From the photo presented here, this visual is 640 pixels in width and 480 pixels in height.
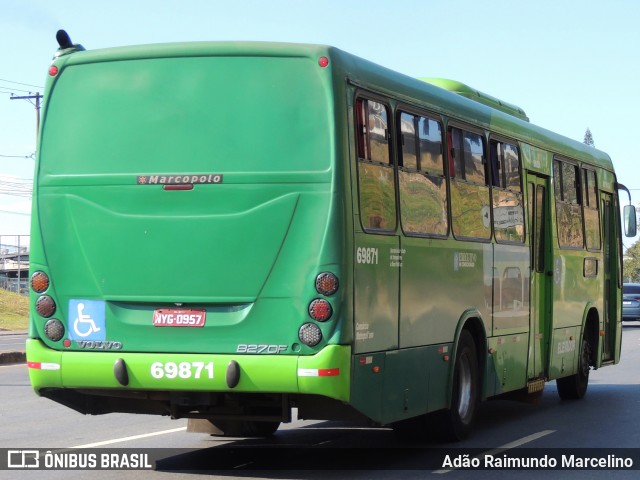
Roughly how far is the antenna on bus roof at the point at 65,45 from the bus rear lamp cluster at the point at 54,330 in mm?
2186

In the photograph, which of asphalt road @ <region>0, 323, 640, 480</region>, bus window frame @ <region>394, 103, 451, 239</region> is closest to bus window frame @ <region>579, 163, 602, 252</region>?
asphalt road @ <region>0, 323, 640, 480</region>

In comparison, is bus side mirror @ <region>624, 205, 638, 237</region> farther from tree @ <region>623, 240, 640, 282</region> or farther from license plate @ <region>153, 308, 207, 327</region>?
tree @ <region>623, 240, 640, 282</region>

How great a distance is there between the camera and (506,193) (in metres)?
13.6

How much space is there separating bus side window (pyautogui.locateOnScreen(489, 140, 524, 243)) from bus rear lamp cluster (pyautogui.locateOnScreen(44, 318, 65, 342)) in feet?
16.7

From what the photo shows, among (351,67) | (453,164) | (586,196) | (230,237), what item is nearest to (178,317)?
(230,237)

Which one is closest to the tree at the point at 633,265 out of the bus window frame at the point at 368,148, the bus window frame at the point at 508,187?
the bus window frame at the point at 508,187

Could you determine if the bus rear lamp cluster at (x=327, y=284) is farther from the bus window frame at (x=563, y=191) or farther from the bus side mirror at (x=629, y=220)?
the bus side mirror at (x=629, y=220)

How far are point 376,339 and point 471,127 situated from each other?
352 centimetres

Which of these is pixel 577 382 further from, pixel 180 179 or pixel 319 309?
pixel 180 179

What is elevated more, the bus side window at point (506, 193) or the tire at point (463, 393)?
the bus side window at point (506, 193)

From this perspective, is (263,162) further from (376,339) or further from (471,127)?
(471,127)

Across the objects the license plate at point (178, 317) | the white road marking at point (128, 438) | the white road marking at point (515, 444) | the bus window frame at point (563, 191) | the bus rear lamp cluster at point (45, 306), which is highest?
the bus window frame at point (563, 191)

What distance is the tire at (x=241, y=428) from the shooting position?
11.9 meters

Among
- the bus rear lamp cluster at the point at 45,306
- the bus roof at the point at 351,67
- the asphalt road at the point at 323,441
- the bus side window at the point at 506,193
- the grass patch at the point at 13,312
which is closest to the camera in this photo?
the bus roof at the point at 351,67
